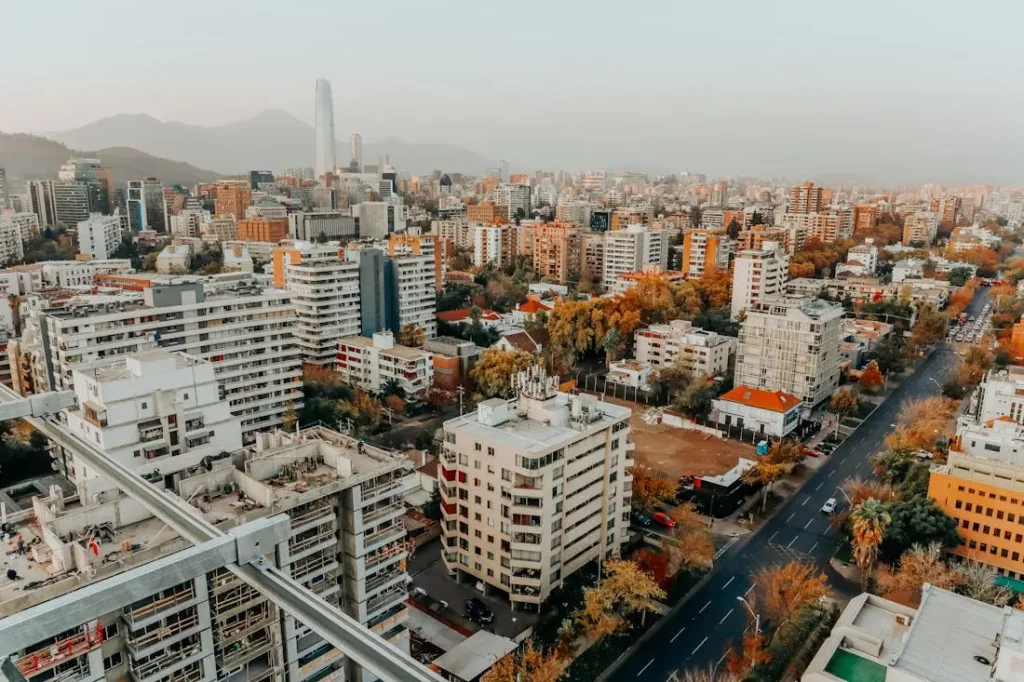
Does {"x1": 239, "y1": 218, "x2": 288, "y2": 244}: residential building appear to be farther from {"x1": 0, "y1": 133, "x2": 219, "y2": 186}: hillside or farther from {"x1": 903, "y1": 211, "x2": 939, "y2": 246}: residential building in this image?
{"x1": 903, "y1": 211, "x2": 939, "y2": 246}: residential building

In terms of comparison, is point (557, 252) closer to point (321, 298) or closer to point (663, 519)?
point (321, 298)

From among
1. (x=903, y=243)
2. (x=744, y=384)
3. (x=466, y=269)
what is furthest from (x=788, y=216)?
(x=744, y=384)

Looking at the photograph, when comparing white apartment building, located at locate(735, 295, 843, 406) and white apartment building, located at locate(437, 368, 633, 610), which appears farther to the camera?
white apartment building, located at locate(735, 295, 843, 406)

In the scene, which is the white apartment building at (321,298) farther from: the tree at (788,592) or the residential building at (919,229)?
the residential building at (919,229)

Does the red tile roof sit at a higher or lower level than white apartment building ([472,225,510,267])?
lower

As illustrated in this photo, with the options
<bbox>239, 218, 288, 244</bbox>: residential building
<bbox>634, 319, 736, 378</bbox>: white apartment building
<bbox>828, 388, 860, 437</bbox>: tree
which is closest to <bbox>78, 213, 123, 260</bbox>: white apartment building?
<bbox>239, 218, 288, 244</bbox>: residential building

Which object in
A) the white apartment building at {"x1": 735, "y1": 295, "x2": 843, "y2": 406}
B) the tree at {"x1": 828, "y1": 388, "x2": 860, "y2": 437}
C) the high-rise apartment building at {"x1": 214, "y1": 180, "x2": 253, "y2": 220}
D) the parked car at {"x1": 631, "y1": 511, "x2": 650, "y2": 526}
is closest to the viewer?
the parked car at {"x1": 631, "y1": 511, "x2": 650, "y2": 526}
